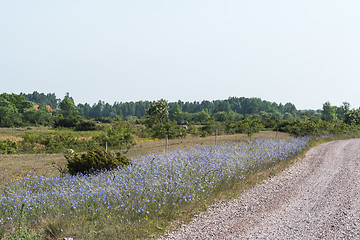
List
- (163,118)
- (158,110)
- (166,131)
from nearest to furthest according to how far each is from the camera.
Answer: (166,131) < (158,110) < (163,118)

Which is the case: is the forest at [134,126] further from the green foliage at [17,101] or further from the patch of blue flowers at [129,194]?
the patch of blue flowers at [129,194]

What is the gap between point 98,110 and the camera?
141 metres

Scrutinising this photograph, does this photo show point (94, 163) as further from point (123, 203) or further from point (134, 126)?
point (134, 126)

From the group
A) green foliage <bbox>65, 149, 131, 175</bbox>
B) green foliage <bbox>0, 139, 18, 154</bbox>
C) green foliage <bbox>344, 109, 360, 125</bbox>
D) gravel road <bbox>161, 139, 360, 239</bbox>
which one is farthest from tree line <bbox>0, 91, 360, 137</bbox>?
gravel road <bbox>161, 139, 360, 239</bbox>

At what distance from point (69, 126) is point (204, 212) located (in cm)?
4401

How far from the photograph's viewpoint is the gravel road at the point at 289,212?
5.26 meters

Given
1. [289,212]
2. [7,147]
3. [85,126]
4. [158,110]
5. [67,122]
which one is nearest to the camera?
[289,212]

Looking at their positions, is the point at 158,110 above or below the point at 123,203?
above

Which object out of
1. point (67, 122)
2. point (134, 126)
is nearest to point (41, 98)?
point (67, 122)

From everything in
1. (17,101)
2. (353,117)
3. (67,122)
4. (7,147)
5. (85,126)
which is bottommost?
(7,147)

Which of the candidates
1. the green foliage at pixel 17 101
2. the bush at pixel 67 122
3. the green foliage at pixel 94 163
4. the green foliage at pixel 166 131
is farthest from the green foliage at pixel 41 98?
the green foliage at pixel 94 163

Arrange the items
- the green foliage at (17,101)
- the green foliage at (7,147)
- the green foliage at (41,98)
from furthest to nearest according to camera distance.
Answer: the green foliage at (41,98)
the green foliage at (17,101)
the green foliage at (7,147)

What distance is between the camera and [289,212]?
6.45m

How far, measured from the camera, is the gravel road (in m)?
5.26
